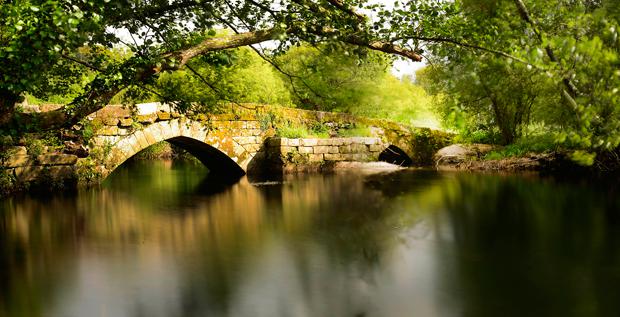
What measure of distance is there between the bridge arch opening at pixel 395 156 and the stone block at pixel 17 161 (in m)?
13.2

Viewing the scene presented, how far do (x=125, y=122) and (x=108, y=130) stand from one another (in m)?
0.46

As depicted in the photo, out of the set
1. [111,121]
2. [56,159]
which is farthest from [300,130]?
[56,159]

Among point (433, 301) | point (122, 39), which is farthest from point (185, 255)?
point (122, 39)

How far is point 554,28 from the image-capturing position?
40.4ft

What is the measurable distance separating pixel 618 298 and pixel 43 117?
21.9ft

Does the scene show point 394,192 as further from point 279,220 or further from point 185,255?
point 185,255

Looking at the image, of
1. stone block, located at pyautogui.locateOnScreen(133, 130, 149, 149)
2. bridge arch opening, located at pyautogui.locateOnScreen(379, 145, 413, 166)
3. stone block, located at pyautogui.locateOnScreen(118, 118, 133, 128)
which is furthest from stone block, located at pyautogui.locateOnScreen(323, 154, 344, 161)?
stone block, located at pyautogui.locateOnScreen(118, 118, 133, 128)

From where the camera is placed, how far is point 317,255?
19.4 feet

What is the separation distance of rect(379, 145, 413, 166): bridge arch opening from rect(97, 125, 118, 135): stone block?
11327mm

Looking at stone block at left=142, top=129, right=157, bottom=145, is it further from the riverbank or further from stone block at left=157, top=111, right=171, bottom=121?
the riverbank

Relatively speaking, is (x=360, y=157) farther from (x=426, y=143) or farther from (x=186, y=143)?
(x=186, y=143)

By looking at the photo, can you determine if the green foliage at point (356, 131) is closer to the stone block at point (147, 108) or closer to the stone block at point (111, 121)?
the stone block at point (147, 108)

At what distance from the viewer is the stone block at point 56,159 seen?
10.4 metres

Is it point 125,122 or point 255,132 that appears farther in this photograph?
point 255,132
